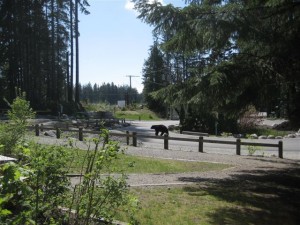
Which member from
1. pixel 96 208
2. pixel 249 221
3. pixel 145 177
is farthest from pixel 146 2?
pixel 96 208

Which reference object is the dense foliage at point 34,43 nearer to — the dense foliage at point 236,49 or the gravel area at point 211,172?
the gravel area at point 211,172

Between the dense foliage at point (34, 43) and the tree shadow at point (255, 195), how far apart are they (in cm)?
3681

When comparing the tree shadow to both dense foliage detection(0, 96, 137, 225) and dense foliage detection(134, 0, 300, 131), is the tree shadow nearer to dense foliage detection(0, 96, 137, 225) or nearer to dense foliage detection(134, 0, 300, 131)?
dense foliage detection(134, 0, 300, 131)

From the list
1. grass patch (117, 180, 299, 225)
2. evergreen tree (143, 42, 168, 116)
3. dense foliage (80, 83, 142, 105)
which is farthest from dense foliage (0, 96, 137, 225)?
dense foliage (80, 83, 142, 105)

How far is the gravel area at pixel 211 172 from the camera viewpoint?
10.5 m

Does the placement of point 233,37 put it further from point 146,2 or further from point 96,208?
point 96,208

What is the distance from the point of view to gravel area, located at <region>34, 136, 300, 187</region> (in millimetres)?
10462

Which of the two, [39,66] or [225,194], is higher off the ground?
[39,66]

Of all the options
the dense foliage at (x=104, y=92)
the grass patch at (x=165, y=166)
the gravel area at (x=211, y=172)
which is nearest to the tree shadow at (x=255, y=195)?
the gravel area at (x=211, y=172)

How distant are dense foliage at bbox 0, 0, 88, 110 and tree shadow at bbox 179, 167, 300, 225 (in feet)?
121

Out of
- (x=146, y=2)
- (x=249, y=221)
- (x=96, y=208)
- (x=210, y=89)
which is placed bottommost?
(x=249, y=221)

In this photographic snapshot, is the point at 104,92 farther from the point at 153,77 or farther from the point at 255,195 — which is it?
the point at 255,195

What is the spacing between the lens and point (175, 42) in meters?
11.1

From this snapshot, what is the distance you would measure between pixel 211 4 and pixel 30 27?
4152 centimetres
